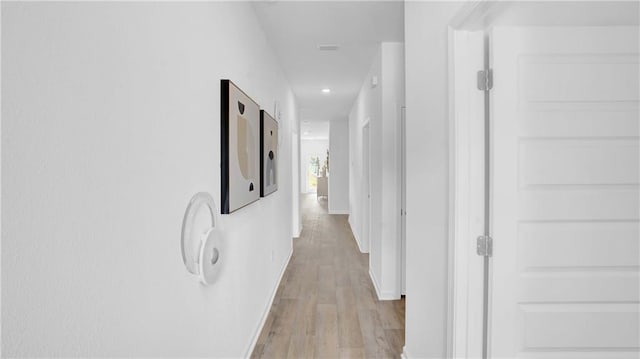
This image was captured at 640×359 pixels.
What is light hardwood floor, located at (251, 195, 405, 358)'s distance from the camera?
2494mm

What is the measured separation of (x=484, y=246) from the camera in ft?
4.81

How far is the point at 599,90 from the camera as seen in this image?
140cm

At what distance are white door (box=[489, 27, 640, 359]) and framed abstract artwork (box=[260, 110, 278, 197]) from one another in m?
1.73

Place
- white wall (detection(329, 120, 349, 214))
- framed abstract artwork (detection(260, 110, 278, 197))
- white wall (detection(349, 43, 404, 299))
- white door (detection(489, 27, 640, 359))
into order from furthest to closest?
white wall (detection(329, 120, 349, 214)), white wall (detection(349, 43, 404, 299)), framed abstract artwork (detection(260, 110, 278, 197)), white door (detection(489, 27, 640, 359))

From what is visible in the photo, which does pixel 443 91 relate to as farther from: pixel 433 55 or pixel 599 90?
pixel 599 90

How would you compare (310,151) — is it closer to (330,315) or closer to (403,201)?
(403,201)

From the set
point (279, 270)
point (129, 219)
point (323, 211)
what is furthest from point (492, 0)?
point (323, 211)

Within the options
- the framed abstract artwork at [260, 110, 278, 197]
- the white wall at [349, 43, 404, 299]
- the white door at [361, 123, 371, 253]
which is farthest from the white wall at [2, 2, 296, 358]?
the white door at [361, 123, 371, 253]

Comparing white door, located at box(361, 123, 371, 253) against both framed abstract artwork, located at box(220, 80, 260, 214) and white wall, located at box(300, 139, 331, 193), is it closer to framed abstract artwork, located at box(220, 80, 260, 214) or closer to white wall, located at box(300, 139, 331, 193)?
framed abstract artwork, located at box(220, 80, 260, 214)

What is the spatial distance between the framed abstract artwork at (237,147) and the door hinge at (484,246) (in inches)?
47.7

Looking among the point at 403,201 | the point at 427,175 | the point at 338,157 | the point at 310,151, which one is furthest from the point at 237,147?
the point at 310,151

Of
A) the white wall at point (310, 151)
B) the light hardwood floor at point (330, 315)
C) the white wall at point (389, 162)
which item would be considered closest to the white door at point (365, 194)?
the light hardwood floor at point (330, 315)

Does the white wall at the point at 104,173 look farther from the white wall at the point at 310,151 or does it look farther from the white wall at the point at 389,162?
the white wall at the point at 310,151

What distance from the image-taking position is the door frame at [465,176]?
1.47m
